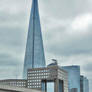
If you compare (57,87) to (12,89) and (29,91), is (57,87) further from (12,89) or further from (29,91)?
(12,89)

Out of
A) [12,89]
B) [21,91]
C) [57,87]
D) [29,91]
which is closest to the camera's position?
[12,89]

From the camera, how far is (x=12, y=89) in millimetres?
91625

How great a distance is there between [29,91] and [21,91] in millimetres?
8335

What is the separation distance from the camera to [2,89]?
274 feet

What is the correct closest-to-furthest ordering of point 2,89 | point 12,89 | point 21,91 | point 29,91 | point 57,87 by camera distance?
point 2,89 → point 12,89 → point 21,91 → point 29,91 → point 57,87

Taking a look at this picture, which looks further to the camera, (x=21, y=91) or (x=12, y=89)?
(x=21, y=91)

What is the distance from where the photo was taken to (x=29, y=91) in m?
106

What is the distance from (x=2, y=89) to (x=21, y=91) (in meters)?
16.3

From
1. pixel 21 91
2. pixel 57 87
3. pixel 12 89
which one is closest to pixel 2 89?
pixel 12 89

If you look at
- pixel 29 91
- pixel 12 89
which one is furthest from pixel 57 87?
pixel 12 89

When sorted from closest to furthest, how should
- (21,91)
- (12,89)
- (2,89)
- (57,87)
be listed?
(2,89)
(12,89)
(21,91)
(57,87)

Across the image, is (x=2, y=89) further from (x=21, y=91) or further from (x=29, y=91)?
(x=29, y=91)

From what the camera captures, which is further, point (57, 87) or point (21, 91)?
point (57, 87)

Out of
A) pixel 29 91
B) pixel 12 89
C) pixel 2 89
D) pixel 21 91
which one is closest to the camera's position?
pixel 2 89
